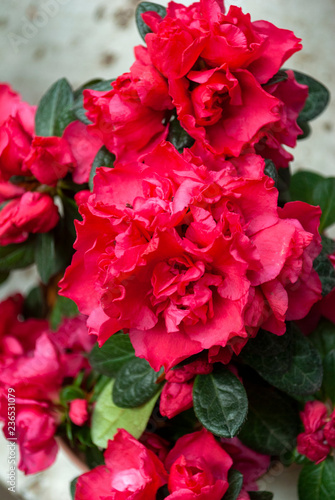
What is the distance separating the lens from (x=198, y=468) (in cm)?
65

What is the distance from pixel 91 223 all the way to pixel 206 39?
221 mm

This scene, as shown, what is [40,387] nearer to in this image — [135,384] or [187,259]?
[135,384]

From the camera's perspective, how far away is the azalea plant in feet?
1.72

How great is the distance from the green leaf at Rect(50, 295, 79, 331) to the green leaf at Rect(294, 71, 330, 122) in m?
0.51

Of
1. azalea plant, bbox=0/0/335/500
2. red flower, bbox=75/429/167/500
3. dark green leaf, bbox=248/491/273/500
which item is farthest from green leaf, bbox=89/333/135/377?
dark green leaf, bbox=248/491/273/500

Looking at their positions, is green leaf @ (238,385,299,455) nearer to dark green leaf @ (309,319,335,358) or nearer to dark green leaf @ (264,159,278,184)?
dark green leaf @ (309,319,335,358)

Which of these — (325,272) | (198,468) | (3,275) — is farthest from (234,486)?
(3,275)

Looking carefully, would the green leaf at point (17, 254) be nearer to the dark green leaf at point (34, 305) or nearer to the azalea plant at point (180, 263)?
the azalea plant at point (180, 263)

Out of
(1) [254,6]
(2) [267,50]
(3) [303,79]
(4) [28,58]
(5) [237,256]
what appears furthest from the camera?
(4) [28,58]

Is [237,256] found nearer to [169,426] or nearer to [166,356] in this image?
[166,356]

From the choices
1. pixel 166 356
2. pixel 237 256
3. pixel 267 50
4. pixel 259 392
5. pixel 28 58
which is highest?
pixel 267 50

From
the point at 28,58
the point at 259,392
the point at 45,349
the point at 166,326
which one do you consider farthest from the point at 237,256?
the point at 28,58

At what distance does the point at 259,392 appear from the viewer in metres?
0.76

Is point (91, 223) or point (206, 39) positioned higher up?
point (206, 39)
